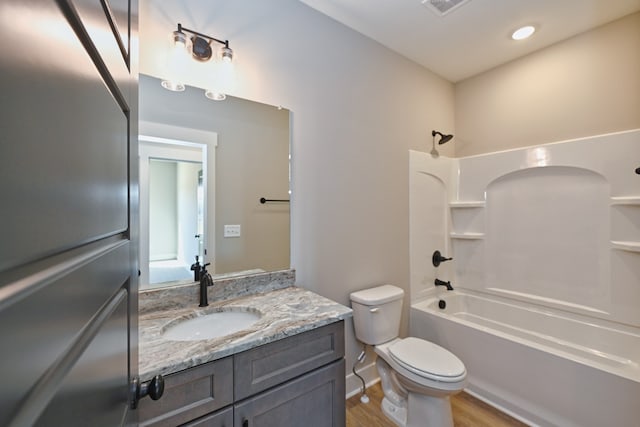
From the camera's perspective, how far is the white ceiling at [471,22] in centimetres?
184

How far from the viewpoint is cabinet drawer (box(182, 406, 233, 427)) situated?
0.92m

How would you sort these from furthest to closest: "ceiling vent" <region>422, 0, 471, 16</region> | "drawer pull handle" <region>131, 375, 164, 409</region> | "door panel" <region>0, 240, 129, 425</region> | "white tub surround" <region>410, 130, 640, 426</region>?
"ceiling vent" <region>422, 0, 471, 16</region>, "white tub surround" <region>410, 130, 640, 426</region>, "drawer pull handle" <region>131, 375, 164, 409</region>, "door panel" <region>0, 240, 129, 425</region>

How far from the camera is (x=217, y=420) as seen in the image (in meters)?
0.95

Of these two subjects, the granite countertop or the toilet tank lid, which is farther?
the toilet tank lid

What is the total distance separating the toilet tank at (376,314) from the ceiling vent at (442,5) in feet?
6.54

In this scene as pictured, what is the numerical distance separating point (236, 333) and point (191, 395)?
0.77 ft

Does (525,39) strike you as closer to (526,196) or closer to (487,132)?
(487,132)

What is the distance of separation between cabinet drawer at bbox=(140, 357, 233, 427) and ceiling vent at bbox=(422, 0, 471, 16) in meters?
2.34

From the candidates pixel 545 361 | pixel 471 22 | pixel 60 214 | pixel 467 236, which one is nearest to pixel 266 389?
pixel 60 214

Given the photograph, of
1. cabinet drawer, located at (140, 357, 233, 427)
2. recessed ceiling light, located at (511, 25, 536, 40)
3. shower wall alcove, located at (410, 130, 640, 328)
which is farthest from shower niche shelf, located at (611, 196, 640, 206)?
cabinet drawer, located at (140, 357, 233, 427)

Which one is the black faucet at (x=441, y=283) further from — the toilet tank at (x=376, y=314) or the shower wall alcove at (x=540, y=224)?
the toilet tank at (x=376, y=314)

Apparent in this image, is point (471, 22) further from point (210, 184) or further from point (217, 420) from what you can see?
point (217, 420)

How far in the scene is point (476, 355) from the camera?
2016mm

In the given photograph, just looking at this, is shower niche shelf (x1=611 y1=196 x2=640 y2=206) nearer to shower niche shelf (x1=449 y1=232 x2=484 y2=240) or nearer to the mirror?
shower niche shelf (x1=449 y1=232 x2=484 y2=240)
